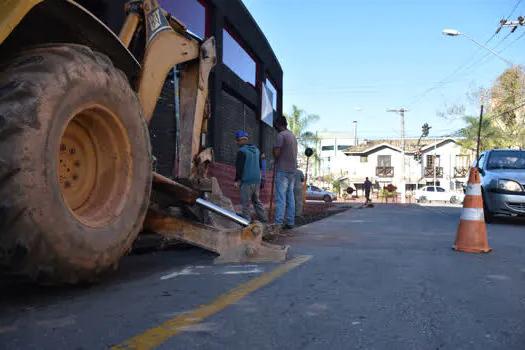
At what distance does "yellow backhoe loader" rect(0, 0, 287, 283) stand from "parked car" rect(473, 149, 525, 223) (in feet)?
24.2

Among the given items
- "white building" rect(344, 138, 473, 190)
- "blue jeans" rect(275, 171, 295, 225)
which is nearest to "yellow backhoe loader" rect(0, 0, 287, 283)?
"blue jeans" rect(275, 171, 295, 225)

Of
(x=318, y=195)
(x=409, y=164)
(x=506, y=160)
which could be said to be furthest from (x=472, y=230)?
(x=409, y=164)

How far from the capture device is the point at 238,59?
15.8m

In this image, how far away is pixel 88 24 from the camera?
10.2 ft

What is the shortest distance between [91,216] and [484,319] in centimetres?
241

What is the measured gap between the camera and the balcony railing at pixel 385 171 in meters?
69.6

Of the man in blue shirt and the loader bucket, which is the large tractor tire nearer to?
the loader bucket

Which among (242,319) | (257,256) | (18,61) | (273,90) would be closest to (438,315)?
(242,319)

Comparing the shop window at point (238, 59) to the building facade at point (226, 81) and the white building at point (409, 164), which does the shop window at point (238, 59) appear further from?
the white building at point (409, 164)

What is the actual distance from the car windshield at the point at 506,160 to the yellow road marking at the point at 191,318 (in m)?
9.16

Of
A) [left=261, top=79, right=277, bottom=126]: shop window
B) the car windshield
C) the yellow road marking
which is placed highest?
[left=261, top=79, right=277, bottom=126]: shop window

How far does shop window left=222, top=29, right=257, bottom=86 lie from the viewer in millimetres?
14323

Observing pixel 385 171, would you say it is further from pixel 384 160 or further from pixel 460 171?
pixel 460 171

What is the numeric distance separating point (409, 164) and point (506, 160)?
58235 mm
